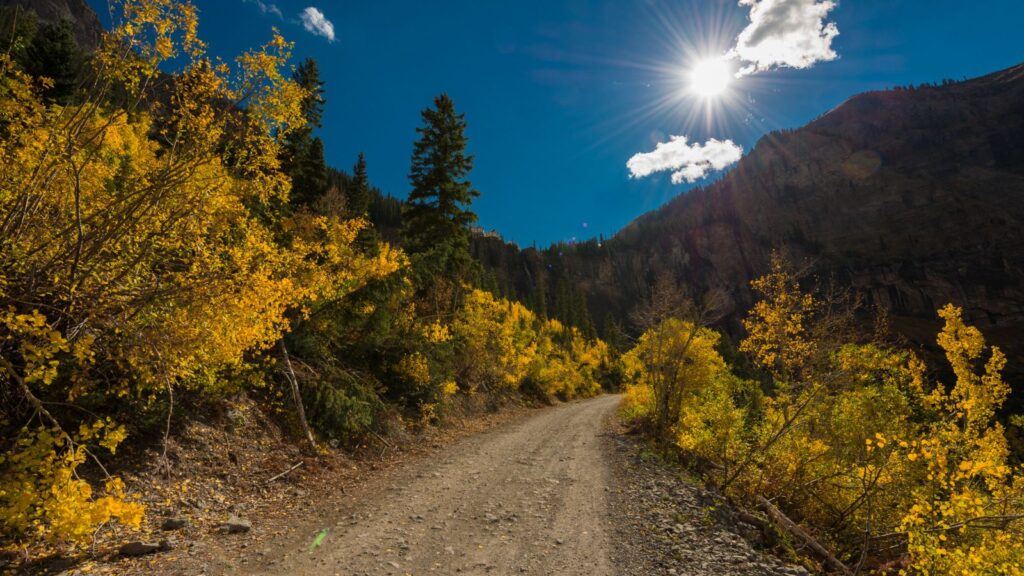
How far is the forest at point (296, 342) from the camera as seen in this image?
4457 millimetres

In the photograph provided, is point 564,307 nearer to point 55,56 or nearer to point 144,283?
point 55,56

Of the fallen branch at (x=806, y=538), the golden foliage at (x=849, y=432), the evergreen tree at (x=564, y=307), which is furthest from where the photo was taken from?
the evergreen tree at (x=564, y=307)

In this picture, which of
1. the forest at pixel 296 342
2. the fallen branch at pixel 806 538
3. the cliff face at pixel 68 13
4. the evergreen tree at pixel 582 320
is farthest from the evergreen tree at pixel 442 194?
the cliff face at pixel 68 13

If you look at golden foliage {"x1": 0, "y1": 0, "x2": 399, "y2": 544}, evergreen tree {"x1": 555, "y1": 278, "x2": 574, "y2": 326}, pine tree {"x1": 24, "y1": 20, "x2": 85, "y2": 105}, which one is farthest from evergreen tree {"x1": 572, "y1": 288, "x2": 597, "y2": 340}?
golden foliage {"x1": 0, "y1": 0, "x2": 399, "y2": 544}

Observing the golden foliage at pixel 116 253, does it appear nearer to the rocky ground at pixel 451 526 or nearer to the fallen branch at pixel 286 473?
the rocky ground at pixel 451 526

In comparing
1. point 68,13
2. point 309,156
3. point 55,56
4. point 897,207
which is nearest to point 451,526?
point 309,156

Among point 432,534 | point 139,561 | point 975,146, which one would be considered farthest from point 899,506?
point 975,146

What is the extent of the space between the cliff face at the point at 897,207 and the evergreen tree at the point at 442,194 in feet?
341

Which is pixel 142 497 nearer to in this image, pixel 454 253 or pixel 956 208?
pixel 454 253

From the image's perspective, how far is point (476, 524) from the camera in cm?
733

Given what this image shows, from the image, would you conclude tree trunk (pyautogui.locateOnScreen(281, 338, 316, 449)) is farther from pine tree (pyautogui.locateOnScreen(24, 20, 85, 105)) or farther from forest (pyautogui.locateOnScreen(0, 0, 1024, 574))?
pine tree (pyautogui.locateOnScreen(24, 20, 85, 105))

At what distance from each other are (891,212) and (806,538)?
14170cm

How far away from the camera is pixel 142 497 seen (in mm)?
6637

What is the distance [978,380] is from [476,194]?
18.2m
